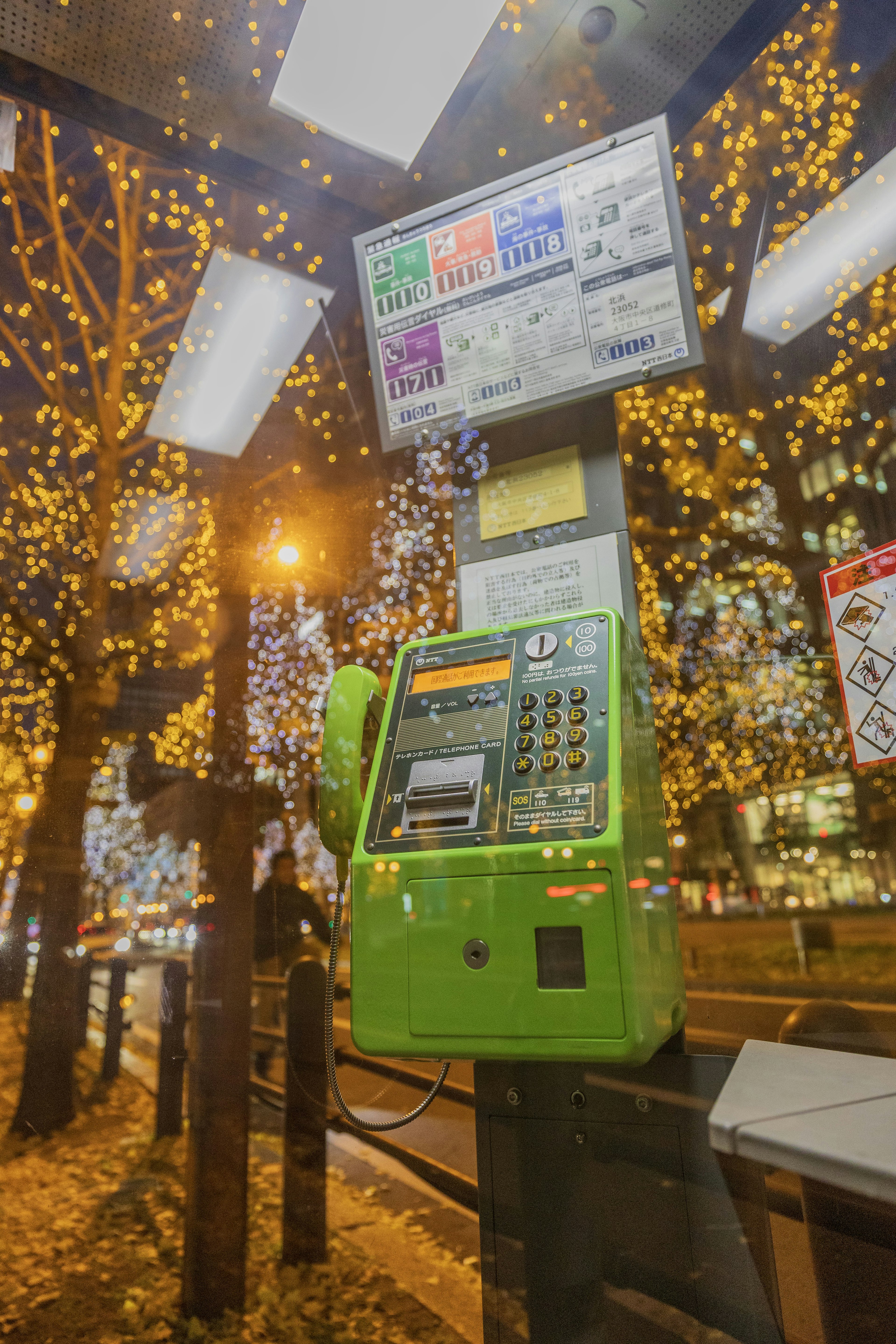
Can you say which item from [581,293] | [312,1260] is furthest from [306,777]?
[581,293]

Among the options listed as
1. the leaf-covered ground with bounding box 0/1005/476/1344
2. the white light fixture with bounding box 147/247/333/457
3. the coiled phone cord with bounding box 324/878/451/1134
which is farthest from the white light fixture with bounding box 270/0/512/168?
the leaf-covered ground with bounding box 0/1005/476/1344

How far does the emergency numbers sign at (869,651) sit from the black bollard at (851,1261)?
0.52m

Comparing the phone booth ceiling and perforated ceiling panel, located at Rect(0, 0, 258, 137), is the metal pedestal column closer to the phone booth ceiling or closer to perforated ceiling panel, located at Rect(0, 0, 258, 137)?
the phone booth ceiling

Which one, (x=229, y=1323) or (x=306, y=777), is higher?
(x=306, y=777)

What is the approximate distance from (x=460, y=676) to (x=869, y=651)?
72 centimetres

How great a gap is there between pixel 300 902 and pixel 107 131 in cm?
208

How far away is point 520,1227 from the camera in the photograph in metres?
1.14

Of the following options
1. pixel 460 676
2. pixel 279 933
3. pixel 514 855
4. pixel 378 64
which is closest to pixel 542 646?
pixel 460 676

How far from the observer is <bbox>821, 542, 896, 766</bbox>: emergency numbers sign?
4.22 feet

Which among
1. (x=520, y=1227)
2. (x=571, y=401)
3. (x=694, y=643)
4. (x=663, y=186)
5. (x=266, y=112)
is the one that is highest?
(x=266, y=112)

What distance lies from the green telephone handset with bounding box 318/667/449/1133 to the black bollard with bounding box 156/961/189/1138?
72 cm

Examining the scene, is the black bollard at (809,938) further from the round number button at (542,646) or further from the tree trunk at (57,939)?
the tree trunk at (57,939)

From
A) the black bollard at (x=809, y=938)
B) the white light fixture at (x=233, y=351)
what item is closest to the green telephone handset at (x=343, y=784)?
the white light fixture at (x=233, y=351)

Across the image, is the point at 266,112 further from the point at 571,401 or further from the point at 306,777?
the point at 306,777
